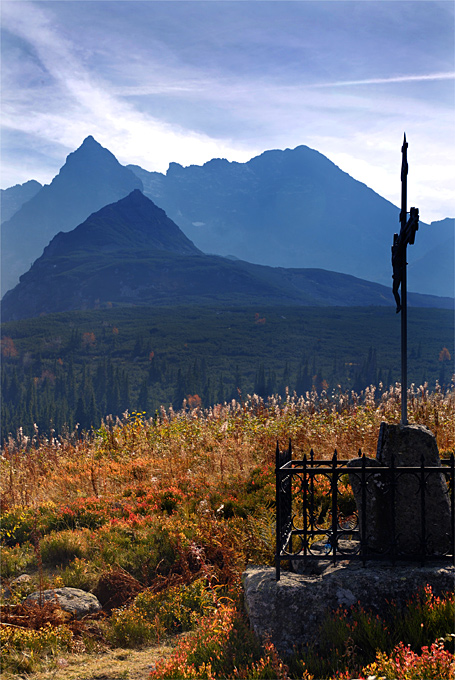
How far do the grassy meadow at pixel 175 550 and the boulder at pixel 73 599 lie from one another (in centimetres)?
12

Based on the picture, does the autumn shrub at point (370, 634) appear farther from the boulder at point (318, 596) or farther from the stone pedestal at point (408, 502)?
the stone pedestal at point (408, 502)

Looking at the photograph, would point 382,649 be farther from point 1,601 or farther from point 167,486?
point 167,486

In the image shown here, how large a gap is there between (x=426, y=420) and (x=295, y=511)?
4.76m

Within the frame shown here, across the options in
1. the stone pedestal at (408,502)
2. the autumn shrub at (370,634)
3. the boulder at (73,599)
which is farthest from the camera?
the boulder at (73,599)

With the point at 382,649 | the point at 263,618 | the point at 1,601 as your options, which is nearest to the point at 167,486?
the point at 1,601

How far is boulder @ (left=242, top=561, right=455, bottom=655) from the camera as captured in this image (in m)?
4.62

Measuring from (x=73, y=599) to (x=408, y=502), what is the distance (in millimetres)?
3917

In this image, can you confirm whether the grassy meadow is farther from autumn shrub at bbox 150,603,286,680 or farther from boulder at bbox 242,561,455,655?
boulder at bbox 242,561,455,655

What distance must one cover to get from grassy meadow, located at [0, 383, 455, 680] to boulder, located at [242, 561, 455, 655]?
12cm

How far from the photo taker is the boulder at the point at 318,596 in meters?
4.62

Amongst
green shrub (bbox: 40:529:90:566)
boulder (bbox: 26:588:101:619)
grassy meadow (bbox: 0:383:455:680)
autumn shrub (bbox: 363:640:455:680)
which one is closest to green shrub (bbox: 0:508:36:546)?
grassy meadow (bbox: 0:383:455:680)

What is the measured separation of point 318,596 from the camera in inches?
185

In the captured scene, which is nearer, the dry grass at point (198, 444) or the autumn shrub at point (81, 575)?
the autumn shrub at point (81, 575)

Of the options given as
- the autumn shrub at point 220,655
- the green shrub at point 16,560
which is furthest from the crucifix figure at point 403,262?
the green shrub at point 16,560
